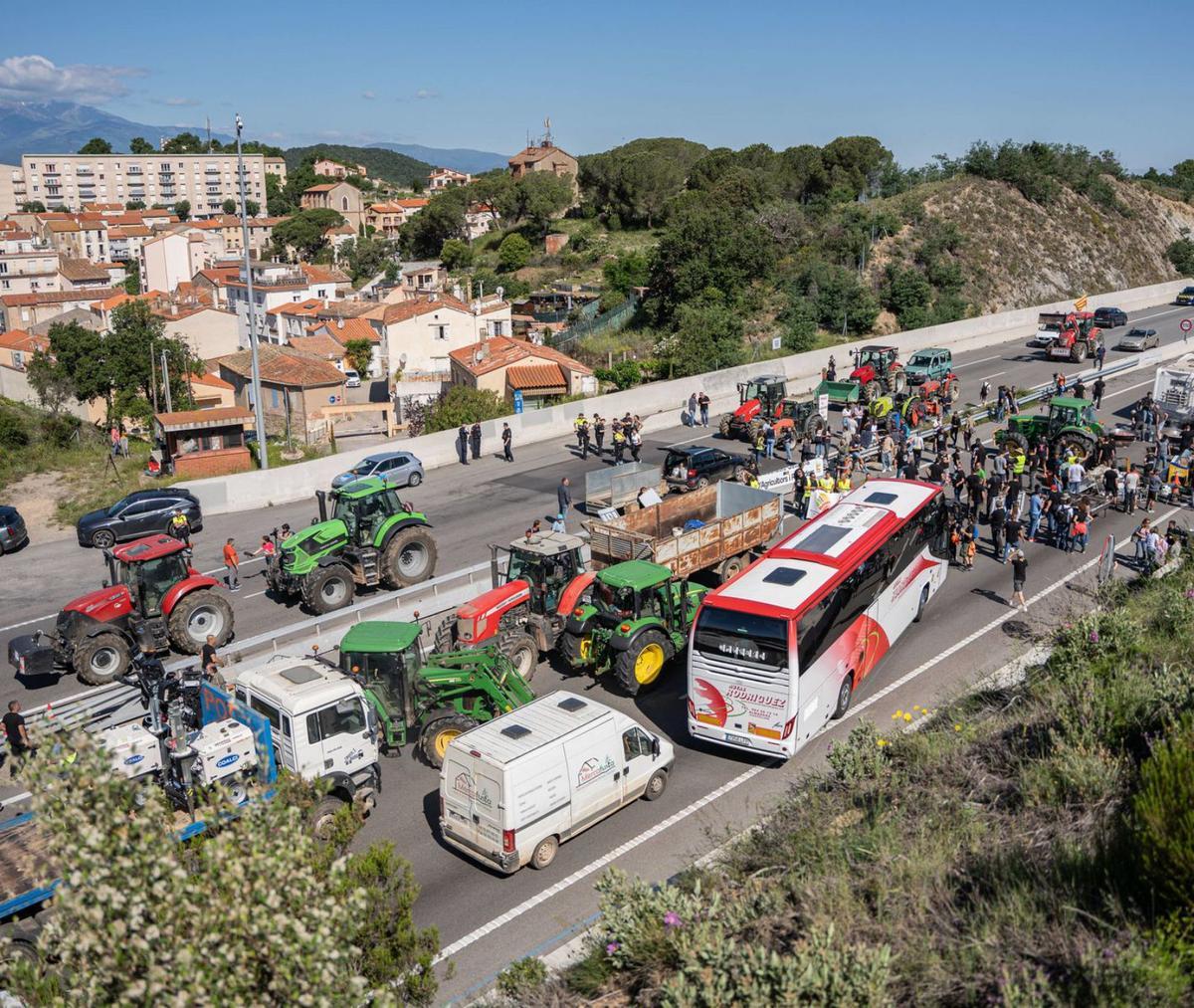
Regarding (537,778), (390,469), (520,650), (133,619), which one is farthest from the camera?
(390,469)

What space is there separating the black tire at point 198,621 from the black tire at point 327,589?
1.79 meters

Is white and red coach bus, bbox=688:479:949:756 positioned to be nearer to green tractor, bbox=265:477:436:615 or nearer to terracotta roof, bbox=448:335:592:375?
green tractor, bbox=265:477:436:615

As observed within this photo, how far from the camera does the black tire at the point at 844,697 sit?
15.4 metres

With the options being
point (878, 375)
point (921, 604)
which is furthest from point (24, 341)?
point (921, 604)

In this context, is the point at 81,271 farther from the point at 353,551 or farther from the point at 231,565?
the point at 353,551

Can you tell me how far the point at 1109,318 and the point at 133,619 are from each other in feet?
178

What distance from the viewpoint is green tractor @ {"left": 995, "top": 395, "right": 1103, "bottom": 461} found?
2884 centimetres

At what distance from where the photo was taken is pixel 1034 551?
909 inches

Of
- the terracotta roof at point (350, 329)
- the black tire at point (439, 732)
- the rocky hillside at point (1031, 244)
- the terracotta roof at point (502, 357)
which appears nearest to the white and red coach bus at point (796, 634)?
the black tire at point (439, 732)

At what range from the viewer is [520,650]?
17.1 meters

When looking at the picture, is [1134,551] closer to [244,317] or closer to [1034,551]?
[1034,551]

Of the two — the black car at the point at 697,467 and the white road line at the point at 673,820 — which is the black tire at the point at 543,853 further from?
the black car at the point at 697,467

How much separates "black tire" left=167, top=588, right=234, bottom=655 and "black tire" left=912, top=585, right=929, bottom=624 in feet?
42.5

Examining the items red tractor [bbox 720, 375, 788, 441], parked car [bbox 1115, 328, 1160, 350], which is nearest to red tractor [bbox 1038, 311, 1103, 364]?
parked car [bbox 1115, 328, 1160, 350]
